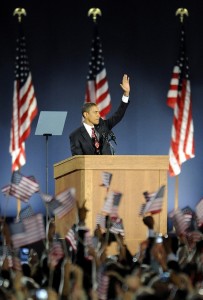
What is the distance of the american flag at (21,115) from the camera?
13.5m

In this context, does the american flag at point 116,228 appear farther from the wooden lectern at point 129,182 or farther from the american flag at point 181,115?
the american flag at point 181,115

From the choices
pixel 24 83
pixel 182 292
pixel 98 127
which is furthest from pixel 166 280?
pixel 24 83

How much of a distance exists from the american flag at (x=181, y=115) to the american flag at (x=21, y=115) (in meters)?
2.00

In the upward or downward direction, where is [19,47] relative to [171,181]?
upward

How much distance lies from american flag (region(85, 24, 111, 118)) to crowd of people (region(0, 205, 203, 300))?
768 centimetres

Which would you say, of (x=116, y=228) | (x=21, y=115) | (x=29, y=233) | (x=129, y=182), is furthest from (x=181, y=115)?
(x=29, y=233)

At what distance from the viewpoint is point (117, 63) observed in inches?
557

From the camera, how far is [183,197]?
1424 cm

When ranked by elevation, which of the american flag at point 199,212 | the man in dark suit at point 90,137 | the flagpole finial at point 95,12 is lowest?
the american flag at point 199,212

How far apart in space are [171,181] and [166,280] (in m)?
9.34

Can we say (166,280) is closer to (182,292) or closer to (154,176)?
(182,292)

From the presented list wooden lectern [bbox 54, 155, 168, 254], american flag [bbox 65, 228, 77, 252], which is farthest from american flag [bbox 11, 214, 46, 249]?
wooden lectern [bbox 54, 155, 168, 254]

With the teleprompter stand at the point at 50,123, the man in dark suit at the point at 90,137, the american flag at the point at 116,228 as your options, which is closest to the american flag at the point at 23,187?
the american flag at the point at 116,228

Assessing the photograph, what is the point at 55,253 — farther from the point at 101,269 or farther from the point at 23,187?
the point at 23,187
